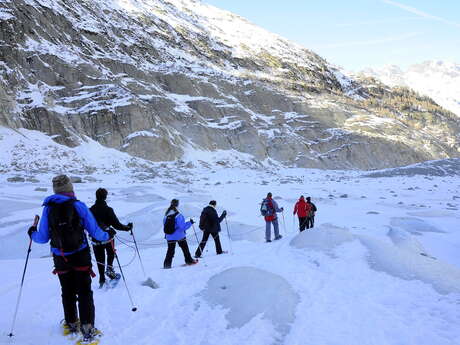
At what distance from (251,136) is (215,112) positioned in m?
7.75

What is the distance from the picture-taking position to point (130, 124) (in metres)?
45.5

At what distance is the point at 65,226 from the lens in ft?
14.1

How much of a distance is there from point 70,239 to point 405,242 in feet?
29.7

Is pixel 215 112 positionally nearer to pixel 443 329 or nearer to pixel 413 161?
pixel 413 161

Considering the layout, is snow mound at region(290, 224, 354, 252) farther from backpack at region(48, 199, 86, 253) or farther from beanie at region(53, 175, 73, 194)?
beanie at region(53, 175, 73, 194)

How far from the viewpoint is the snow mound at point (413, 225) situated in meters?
14.8

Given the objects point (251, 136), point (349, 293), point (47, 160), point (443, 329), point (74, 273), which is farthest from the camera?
point (251, 136)

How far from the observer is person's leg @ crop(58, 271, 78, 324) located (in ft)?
14.9

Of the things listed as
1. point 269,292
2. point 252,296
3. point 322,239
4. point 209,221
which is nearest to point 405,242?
point 322,239

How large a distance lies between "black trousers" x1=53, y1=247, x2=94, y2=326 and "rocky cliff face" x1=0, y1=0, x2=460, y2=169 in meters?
37.5

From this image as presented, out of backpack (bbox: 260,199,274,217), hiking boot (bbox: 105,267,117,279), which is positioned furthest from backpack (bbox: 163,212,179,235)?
backpack (bbox: 260,199,274,217)


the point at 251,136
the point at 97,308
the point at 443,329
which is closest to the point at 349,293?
the point at 443,329

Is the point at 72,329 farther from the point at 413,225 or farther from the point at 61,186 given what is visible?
the point at 413,225

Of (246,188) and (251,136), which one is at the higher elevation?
(251,136)
